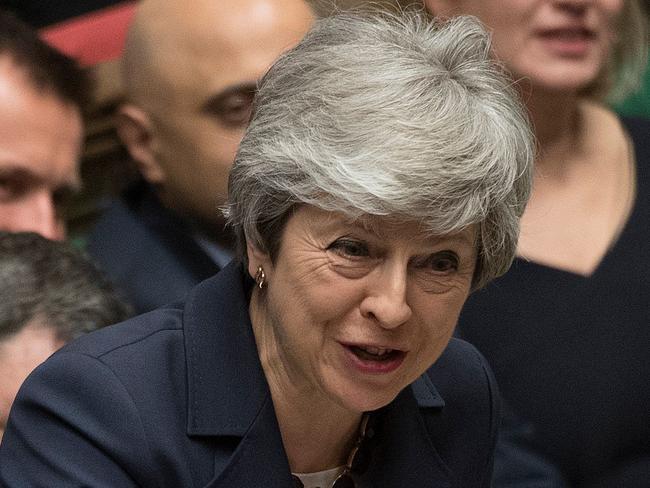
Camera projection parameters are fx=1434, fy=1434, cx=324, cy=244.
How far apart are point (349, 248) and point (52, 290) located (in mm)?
645

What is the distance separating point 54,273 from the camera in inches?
91.3

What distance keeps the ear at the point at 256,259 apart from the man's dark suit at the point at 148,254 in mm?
770

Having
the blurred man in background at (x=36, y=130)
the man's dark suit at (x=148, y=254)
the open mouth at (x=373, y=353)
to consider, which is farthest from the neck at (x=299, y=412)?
the blurred man in background at (x=36, y=130)

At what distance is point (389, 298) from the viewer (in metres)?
1.85

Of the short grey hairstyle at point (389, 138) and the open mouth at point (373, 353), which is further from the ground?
the short grey hairstyle at point (389, 138)

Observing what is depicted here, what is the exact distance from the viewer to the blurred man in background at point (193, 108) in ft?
9.66

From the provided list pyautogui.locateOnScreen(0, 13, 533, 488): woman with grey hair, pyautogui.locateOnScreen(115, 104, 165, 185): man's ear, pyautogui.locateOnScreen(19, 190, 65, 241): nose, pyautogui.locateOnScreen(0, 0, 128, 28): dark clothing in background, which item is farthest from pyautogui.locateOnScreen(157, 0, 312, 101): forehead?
pyautogui.locateOnScreen(0, 13, 533, 488): woman with grey hair

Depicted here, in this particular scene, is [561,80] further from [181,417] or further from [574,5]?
[181,417]

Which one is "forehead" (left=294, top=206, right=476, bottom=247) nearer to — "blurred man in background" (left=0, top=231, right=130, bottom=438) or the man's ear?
"blurred man in background" (left=0, top=231, right=130, bottom=438)

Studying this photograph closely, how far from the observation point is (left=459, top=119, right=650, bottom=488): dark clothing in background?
2893 mm

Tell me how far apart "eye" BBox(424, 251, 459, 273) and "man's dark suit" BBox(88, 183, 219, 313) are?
36.8 inches

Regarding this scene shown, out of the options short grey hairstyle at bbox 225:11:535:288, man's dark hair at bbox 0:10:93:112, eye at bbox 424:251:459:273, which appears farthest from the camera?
man's dark hair at bbox 0:10:93:112

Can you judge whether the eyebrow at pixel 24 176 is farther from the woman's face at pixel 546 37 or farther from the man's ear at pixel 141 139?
the woman's face at pixel 546 37

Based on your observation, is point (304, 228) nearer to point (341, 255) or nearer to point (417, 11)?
point (341, 255)
